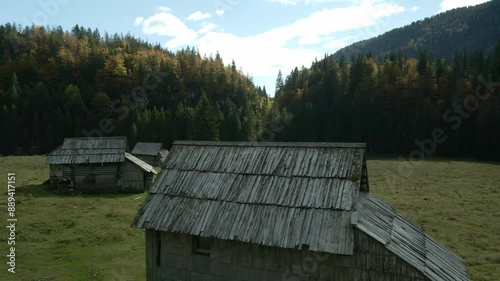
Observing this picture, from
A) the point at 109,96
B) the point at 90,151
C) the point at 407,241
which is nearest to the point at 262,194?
the point at 407,241

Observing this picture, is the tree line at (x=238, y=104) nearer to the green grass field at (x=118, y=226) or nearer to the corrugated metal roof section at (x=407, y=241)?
the green grass field at (x=118, y=226)

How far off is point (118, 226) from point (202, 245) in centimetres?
1288

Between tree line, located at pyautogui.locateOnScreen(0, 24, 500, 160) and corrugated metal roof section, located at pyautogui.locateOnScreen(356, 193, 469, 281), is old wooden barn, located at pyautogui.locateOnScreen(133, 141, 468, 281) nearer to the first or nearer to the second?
corrugated metal roof section, located at pyautogui.locateOnScreen(356, 193, 469, 281)

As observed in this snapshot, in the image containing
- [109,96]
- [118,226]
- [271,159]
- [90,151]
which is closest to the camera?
[271,159]

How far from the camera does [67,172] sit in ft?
120

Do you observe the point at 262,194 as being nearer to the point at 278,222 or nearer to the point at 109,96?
the point at 278,222

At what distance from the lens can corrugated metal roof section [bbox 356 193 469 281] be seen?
9.30m

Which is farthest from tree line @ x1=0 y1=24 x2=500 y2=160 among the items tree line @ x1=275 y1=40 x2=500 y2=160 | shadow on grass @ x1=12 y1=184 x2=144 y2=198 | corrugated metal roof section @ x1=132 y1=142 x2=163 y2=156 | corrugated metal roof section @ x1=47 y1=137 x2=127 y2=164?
shadow on grass @ x1=12 y1=184 x2=144 y2=198

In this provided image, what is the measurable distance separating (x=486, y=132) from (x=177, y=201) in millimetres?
68250

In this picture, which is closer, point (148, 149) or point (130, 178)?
point (130, 178)

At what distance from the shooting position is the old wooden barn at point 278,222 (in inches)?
375

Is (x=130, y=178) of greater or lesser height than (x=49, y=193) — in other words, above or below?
above

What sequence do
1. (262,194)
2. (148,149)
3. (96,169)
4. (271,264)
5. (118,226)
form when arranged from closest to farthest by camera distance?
(271,264) → (262,194) → (118,226) → (96,169) → (148,149)

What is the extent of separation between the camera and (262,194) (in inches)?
440
